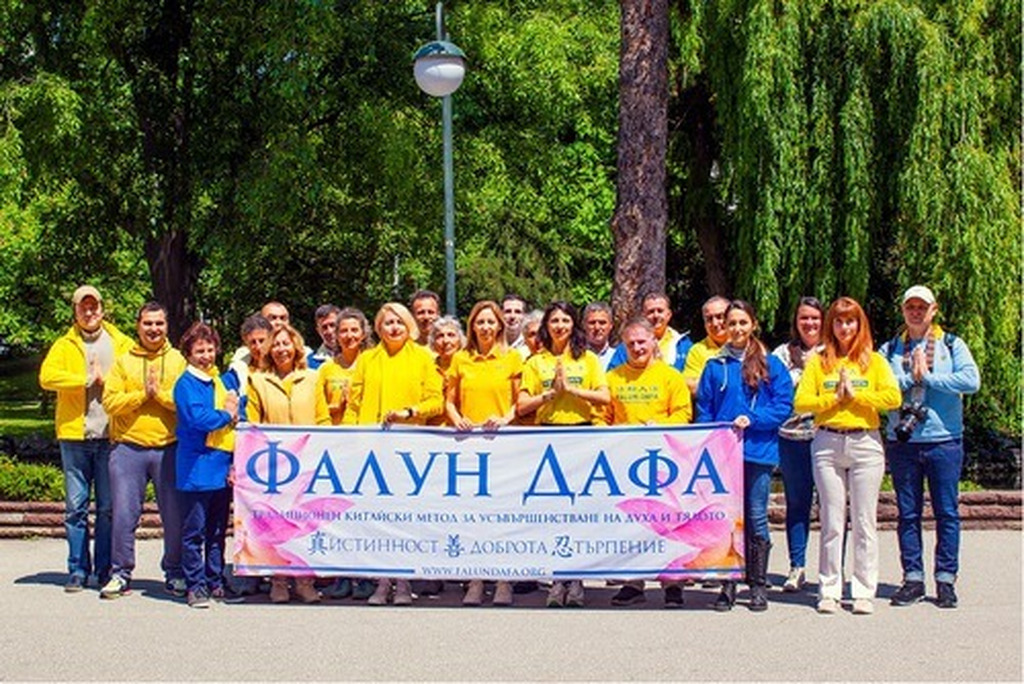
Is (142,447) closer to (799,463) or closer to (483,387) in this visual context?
(483,387)

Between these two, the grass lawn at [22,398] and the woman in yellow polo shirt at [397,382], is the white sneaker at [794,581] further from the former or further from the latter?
the grass lawn at [22,398]

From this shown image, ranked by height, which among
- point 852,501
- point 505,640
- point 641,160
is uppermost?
point 641,160

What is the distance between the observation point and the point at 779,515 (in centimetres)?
1180

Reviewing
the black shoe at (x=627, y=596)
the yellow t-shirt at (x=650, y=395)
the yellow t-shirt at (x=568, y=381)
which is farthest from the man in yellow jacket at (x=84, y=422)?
the black shoe at (x=627, y=596)

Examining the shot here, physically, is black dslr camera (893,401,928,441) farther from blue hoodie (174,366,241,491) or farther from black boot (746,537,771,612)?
blue hoodie (174,366,241,491)

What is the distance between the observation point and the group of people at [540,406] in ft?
28.7

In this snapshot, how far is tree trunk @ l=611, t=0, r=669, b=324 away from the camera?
14.6m

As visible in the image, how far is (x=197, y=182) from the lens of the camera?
17344 millimetres

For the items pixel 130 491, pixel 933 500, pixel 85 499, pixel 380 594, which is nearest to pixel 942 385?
pixel 933 500

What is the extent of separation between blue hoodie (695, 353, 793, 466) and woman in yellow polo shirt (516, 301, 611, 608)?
2.14 ft

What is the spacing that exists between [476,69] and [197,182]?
171 inches

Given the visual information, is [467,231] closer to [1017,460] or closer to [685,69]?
[685,69]

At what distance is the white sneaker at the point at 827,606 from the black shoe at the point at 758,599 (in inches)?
13.1

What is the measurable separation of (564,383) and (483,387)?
1.71 feet
